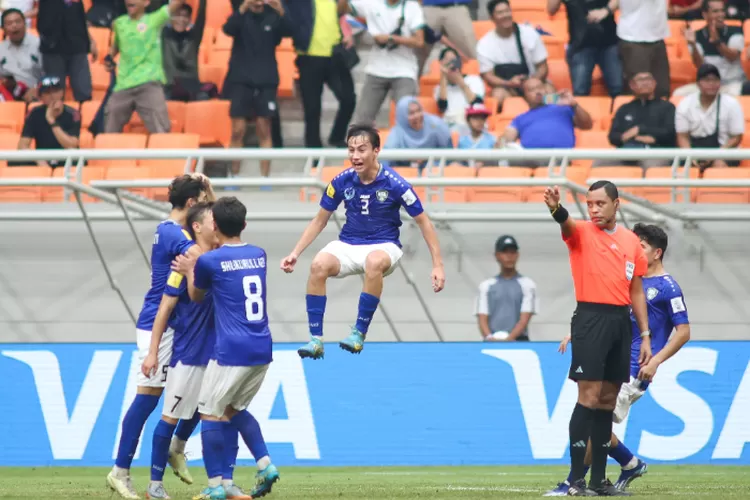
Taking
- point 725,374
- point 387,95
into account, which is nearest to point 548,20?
point 387,95

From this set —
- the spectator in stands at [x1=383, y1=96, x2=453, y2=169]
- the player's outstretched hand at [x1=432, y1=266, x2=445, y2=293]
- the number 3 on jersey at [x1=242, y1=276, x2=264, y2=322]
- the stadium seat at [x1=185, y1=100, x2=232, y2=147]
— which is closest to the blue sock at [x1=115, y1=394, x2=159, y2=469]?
the number 3 on jersey at [x1=242, y1=276, x2=264, y2=322]

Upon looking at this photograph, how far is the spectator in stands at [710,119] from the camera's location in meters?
16.1

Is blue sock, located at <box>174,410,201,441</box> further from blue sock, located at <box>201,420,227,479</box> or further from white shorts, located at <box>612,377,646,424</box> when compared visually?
white shorts, located at <box>612,377,646,424</box>

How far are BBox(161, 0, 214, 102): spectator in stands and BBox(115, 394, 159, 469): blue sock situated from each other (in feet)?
27.5

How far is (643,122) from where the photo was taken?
1612cm

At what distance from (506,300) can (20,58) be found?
296 inches

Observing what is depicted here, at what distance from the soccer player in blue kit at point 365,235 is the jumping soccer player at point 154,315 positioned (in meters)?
1.00

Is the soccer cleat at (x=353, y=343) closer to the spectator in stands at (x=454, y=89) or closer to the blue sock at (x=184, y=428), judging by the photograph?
the blue sock at (x=184, y=428)

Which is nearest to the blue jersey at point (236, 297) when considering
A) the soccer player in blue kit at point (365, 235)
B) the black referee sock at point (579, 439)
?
Answer: the soccer player in blue kit at point (365, 235)

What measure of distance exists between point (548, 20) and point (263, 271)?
11.9 meters

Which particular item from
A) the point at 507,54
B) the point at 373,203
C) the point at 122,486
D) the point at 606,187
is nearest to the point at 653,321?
the point at 606,187

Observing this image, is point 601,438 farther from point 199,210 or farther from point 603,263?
point 199,210

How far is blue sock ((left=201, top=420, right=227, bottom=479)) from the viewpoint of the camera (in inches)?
357

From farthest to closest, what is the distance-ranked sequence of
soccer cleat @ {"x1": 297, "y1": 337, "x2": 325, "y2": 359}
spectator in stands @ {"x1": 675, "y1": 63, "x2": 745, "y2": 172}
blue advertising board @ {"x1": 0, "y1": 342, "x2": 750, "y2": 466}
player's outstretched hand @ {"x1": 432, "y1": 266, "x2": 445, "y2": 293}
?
spectator in stands @ {"x1": 675, "y1": 63, "x2": 745, "y2": 172}, blue advertising board @ {"x1": 0, "y1": 342, "x2": 750, "y2": 466}, player's outstretched hand @ {"x1": 432, "y1": 266, "x2": 445, "y2": 293}, soccer cleat @ {"x1": 297, "y1": 337, "x2": 325, "y2": 359}
